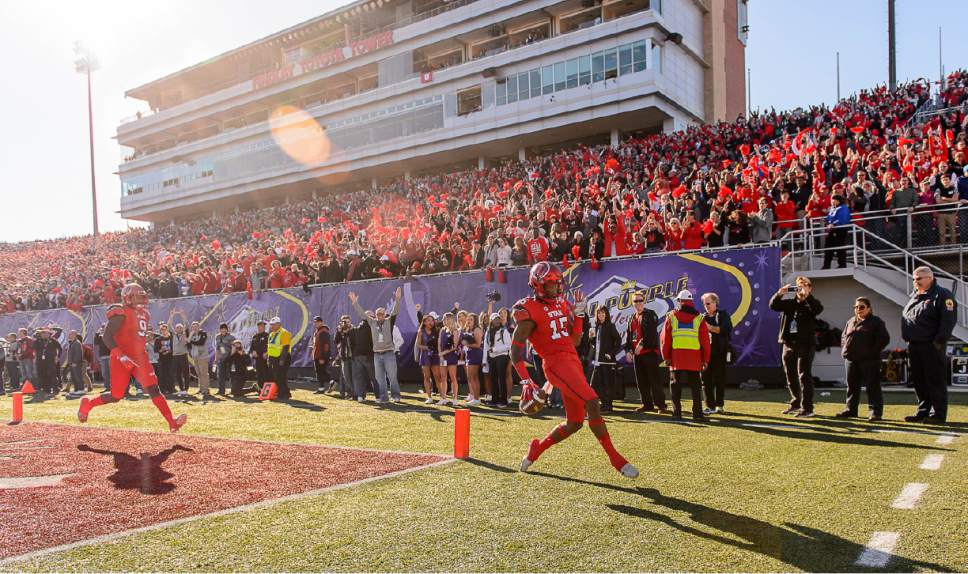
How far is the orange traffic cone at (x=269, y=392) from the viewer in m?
17.2

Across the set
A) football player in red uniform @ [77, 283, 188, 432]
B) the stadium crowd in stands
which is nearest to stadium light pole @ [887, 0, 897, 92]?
the stadium crowd in stands

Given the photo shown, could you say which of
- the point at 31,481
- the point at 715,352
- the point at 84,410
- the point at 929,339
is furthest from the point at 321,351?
the point at 929,339

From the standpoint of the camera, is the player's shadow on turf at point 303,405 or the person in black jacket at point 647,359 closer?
the person in black jacket at point 647,359

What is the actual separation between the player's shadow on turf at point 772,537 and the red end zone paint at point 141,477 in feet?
9.62

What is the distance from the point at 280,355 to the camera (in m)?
17.4

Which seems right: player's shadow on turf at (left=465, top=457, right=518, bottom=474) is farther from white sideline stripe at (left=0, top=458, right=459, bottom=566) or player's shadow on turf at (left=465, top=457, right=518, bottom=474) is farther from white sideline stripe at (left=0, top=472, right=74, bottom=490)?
white sideline stripe at (left=0, top=472, right=74, bottom=490)

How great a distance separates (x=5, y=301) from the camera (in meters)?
33.3

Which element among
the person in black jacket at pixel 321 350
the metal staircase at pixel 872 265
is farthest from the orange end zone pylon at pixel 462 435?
the person in black jacket at pixel 321 350

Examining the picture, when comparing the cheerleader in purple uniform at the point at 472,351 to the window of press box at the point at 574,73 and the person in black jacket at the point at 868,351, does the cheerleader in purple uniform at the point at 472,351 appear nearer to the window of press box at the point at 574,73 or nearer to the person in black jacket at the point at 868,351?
the person in black jacket at the point at 868,351

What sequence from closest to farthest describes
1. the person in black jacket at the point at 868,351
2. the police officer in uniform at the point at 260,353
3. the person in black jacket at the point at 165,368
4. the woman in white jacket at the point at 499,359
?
the person in black jacket at the point at 868,351, the woman in white jacket at the point at 499,359, the police officer in uniform at the point at 260,353, the person in black jacket at the point at 165,368

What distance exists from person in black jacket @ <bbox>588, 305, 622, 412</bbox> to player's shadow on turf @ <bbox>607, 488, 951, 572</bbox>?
6.62 metres

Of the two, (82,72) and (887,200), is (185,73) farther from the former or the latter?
(887,200)

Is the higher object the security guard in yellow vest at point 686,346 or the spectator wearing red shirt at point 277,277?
the spectator wearing red shirt at point 277,277

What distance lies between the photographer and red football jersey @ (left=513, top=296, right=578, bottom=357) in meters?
6.94
